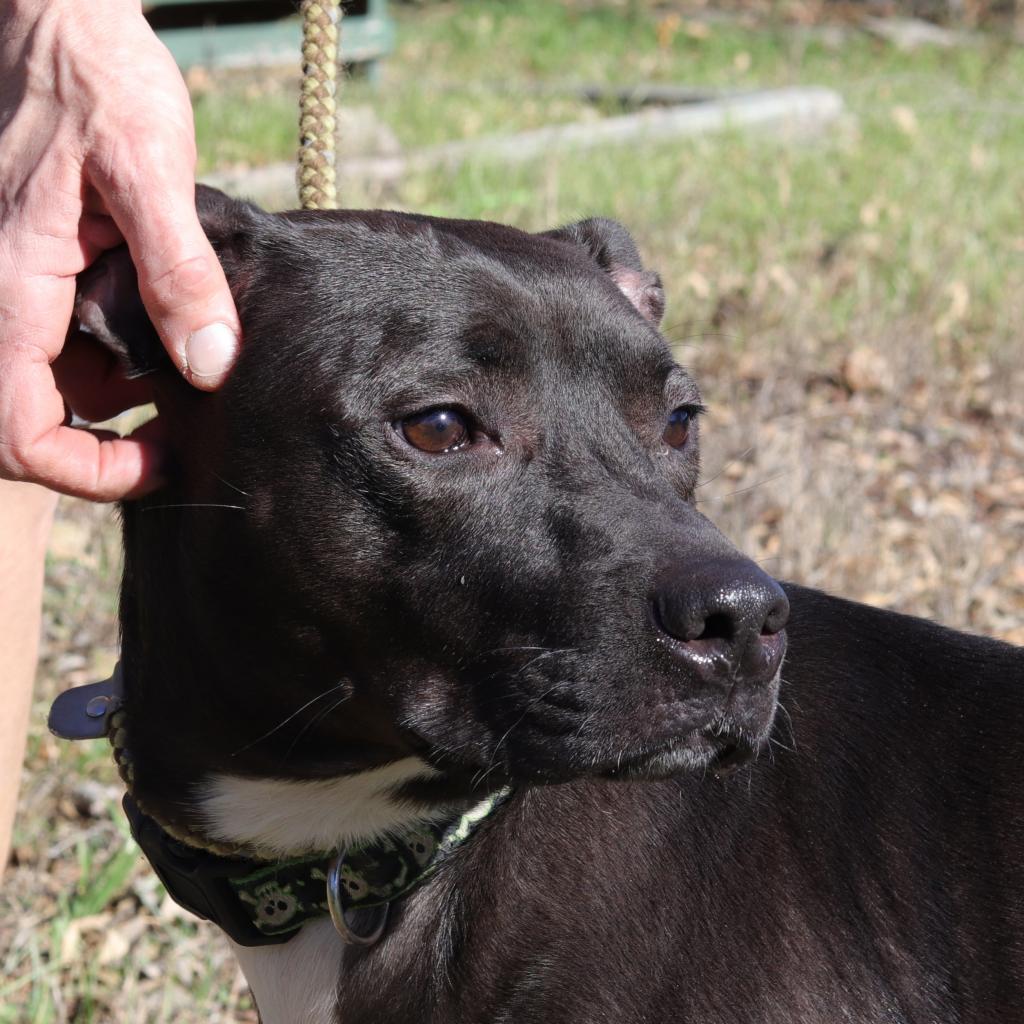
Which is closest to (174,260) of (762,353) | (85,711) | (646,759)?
(85,711)

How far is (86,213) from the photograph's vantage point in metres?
2.34

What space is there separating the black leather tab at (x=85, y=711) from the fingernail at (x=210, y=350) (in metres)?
0.64

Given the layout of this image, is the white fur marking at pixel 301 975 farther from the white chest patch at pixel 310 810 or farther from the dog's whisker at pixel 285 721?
the dog's whisker at pixel 285 721

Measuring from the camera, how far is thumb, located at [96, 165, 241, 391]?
2205 mm

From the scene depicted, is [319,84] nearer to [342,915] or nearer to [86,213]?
[86,213]

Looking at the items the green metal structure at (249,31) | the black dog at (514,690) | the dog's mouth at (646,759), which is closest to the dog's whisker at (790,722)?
the black dog at (514,690)

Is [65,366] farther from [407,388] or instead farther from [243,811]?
[243,811]

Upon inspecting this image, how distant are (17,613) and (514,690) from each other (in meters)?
1.38

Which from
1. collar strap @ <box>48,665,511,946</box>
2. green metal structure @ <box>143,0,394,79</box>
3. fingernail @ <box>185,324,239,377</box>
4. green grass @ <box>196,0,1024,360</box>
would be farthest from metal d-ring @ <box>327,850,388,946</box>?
green metal structure @ <box>143,0,394,79</box>

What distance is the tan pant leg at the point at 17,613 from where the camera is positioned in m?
3.04

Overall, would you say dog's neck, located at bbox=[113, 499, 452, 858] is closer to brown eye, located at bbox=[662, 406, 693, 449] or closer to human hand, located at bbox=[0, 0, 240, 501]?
human hand, located at bbox=[0, 0, 240, 501]

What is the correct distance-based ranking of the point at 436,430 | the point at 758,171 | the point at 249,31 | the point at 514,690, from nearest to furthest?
the point at 514,690 < the point at 436,430 < the point at 758,171 < the point at 249,31

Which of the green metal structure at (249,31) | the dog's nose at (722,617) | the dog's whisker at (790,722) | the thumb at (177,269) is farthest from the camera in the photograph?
the green metal structure at (249,31)

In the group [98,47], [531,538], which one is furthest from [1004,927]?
[98,47]
